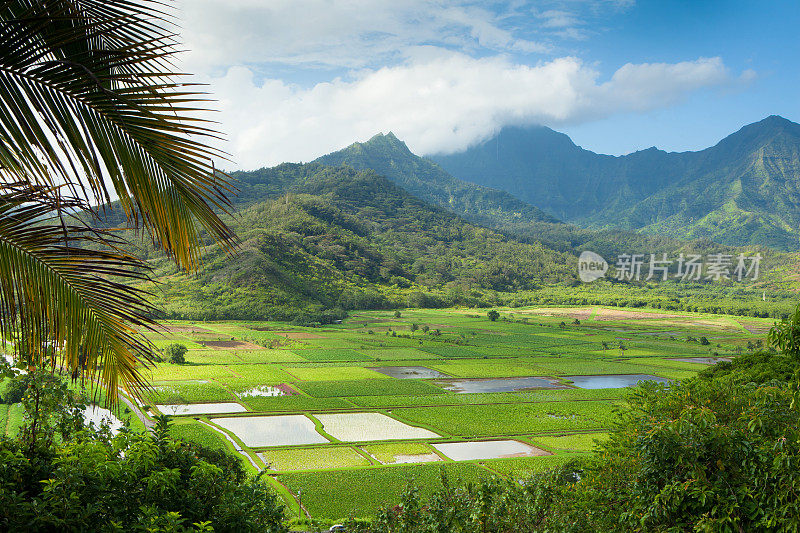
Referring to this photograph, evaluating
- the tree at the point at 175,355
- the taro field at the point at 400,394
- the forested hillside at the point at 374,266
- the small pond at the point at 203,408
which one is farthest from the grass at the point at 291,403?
the forested hillside at the point at 374,266

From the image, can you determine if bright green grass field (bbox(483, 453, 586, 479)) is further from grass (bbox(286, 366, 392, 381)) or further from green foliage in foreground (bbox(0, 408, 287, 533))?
green foliage in foreground (bbox(0, 408, 287, 533))

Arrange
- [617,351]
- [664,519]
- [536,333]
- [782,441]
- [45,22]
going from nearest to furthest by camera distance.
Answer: [45,22] → [782,441] → [664,519] → [617,351] → [536,333]

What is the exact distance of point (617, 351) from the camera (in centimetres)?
5381

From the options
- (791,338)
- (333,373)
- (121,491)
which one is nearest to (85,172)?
(121,491)

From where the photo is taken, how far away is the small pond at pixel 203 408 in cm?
2841

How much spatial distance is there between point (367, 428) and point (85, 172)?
86.1ft

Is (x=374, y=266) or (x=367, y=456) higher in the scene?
(x=374, y=266)

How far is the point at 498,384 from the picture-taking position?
39.2 m

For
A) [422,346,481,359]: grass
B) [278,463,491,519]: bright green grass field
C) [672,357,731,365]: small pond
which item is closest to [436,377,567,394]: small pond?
[422,346,481,359]: grass

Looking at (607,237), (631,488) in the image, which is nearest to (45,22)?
(631,488)

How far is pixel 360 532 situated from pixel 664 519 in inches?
140

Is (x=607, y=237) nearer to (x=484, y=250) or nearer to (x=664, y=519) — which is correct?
(x=484, y=250)

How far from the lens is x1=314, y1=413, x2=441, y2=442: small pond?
1027 inches

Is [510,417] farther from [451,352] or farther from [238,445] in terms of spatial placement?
[451,352]
